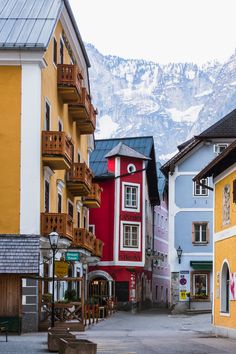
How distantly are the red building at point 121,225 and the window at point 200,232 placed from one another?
6.92 metres

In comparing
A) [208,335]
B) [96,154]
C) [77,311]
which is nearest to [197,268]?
[96,154]

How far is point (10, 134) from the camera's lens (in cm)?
3516

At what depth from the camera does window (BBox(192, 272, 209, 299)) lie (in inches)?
2302

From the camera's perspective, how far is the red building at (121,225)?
64.4 meters

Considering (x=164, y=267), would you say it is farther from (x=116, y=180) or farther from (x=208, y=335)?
(x=208, y=335)

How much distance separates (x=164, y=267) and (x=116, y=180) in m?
23.5

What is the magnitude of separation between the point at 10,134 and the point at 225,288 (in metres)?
10.0

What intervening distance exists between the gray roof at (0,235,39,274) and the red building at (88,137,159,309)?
29455 mm

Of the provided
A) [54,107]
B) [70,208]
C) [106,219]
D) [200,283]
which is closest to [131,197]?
[106,219]

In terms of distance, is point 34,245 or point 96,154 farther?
point 96,154

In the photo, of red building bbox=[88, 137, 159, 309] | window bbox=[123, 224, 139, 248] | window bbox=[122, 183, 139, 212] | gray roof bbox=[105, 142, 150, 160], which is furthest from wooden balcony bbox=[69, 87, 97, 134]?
window bbox=[123, 224, 139, 248]

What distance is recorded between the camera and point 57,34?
40594 mm

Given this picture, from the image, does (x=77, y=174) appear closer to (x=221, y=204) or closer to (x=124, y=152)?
(x=221, y=204)

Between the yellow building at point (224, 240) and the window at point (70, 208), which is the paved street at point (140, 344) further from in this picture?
the window at point (70, 208)
